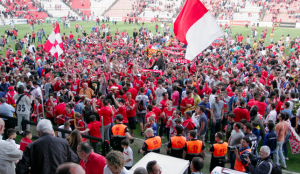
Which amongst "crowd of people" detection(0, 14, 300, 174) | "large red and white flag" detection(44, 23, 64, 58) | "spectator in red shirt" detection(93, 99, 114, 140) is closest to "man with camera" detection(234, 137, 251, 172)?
"crowd of people" detection(0, 14, 300, 174)

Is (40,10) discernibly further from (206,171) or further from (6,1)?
(206,171)

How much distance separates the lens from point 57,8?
5834 cm

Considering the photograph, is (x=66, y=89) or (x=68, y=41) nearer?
(x=66, y=89)

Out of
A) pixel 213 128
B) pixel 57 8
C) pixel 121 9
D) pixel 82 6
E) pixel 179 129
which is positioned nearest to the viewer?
pixel 179 129

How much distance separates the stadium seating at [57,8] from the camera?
187 ft

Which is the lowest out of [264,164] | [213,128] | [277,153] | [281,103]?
[277,153]

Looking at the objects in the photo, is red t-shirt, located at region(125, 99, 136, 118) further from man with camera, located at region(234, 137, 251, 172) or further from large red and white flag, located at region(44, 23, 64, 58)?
large red and white flag, located at region(44, 23, 64, 58)

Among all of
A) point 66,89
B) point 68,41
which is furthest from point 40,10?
point 66,89

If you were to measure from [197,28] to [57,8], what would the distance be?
197 ft

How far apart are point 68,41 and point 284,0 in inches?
1915

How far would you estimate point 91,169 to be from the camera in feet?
13.0

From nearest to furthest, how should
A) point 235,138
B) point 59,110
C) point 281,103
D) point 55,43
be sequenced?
1. point 235,138
2. point 59,110
3. point 281,103
4. point 55,43

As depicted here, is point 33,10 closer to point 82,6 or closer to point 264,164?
point 82,6

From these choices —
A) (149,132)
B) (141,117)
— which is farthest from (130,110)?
(149,132)
